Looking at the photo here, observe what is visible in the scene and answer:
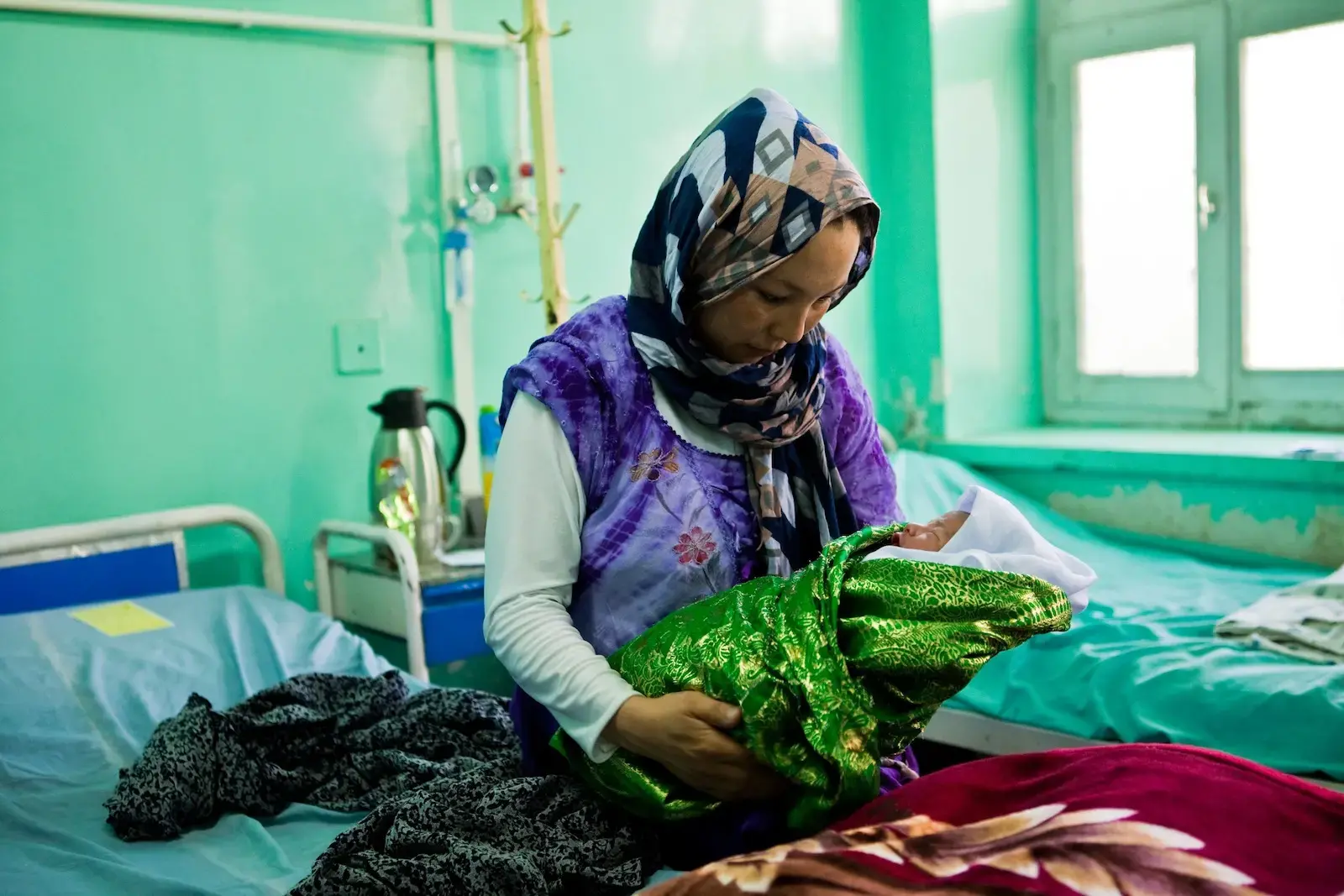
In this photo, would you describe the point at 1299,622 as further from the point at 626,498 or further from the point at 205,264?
the point at 205,264

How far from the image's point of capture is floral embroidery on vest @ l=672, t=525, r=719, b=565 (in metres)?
1.29

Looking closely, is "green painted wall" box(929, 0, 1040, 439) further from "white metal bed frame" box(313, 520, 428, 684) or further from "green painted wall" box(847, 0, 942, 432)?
"white metal bed frame" box(313, 520, 428, 684)

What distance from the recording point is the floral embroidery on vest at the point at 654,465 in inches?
50.9

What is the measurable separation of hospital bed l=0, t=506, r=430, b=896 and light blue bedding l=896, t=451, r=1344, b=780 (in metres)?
1.21

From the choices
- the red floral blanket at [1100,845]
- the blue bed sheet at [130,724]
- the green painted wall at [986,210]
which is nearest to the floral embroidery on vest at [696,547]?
the red floral blanket at [1100,845]

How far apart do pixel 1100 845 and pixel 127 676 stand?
1.52 m

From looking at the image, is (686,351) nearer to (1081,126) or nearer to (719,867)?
(719,867)

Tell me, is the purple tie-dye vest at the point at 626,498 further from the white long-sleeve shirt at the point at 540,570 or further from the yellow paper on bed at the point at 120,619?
the yellow paper on bed at the point at 120,619

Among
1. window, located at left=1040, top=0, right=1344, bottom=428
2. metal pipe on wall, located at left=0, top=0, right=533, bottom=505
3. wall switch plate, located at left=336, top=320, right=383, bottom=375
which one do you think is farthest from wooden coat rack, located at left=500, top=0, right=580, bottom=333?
window, located at left=1040, top=0, right=1344, bottom=428

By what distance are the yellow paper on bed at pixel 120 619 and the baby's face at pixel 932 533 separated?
138 cm

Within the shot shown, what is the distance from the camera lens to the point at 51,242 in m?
2.20

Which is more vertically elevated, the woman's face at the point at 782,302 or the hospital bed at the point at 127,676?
the woman's face at the point at 782,302

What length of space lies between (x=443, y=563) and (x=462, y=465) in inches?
14.0

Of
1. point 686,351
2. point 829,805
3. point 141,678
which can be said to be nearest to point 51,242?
point 141,678
